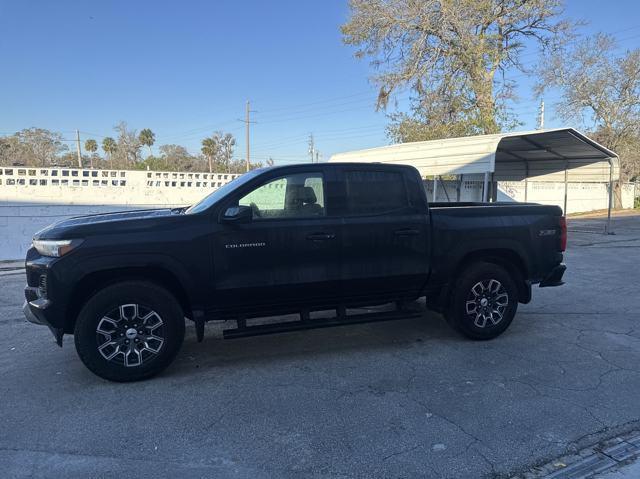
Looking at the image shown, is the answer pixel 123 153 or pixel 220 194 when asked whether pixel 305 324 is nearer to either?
pixel 220 194

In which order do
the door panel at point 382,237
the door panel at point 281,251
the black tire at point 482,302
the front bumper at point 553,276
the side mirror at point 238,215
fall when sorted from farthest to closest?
the front bumper at point 553,276 < the black tire at point 482,302 < the door panel at point 382,237 < the door panel at point 281,251 < the side mirror at point 238,215

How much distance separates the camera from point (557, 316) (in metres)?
6.31

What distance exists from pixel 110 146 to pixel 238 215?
68.1m

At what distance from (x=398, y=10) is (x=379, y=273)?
65.7 feet

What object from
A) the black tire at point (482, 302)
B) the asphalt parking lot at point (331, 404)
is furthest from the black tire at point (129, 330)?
the black tire at point (482, 302)

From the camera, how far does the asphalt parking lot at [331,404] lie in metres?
3.03

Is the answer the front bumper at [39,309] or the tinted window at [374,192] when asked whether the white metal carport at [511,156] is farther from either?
the front bumper at [39,309]

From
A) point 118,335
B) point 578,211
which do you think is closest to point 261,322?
point 118,335

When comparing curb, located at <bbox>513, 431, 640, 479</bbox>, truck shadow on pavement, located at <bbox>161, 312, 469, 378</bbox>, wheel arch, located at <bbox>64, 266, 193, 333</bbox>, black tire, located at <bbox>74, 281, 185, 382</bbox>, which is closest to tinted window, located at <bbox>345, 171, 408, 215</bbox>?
truck shadow on pavement, located at <bbox>161, 312, 469, 378</bbox>

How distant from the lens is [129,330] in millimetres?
4113

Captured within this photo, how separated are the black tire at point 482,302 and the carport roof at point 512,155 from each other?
6.39 m

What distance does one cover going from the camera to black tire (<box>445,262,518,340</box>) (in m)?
5.10

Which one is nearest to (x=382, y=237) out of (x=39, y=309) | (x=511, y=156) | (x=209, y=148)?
(x=39, y=309)

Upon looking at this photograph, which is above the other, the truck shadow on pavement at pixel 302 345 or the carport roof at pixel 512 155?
the carport roof at pixel 512 155
